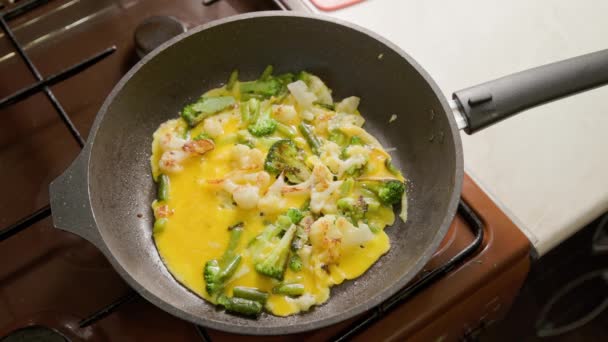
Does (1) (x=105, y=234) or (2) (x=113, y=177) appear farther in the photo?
(2) (x=113, y=177)

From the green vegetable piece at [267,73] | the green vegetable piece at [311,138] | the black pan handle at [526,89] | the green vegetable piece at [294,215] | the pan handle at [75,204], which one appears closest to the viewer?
the pan handle at [75,204]

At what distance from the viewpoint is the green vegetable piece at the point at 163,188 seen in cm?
125

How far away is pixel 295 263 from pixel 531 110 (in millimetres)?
752

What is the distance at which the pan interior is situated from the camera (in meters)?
1.10

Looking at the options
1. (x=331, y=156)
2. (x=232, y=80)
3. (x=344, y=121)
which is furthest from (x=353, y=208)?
(x=232, y=80)

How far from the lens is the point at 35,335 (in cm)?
100

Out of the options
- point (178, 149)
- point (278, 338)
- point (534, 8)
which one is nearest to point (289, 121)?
point (178, 149)

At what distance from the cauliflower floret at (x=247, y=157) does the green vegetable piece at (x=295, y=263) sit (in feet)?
0.85

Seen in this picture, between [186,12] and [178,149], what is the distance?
1.54 feet

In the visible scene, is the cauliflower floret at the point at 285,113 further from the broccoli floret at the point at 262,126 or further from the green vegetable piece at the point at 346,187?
the green vegetable piece at the point at 346,187

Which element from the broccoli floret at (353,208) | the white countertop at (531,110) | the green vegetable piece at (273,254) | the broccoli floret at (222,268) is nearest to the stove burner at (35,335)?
the broccoli floret at (222,268)

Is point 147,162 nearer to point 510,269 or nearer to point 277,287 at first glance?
point 277,287

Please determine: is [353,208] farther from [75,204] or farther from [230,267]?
[75,204]

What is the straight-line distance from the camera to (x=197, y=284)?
1138 millimetres
